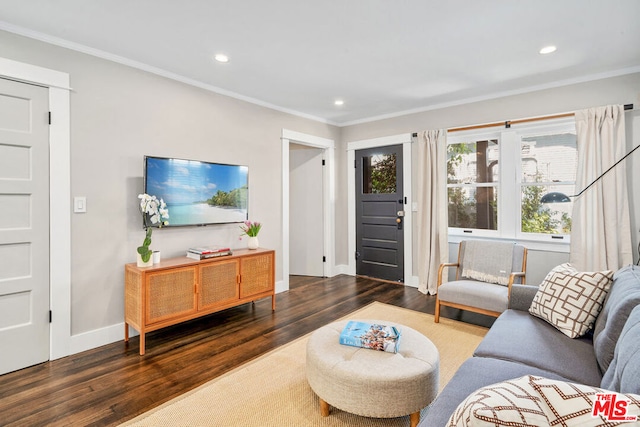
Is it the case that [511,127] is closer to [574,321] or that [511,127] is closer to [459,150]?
[459,150]

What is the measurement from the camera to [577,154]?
11.2ft

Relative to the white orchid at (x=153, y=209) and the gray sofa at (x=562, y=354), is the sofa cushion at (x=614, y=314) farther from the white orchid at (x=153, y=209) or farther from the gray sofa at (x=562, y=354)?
the white orchid at (x=153, y=209)

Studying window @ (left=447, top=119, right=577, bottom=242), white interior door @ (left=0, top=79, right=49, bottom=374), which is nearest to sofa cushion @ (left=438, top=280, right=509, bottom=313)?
window @ (left=447, top=119, right=577, bottom=242)

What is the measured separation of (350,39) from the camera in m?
2.62

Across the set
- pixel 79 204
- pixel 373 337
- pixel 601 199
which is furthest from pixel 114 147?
pixel 601 199

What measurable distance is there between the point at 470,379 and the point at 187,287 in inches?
93.2

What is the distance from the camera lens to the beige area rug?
1.81 metres

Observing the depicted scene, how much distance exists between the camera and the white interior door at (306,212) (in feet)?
17.3

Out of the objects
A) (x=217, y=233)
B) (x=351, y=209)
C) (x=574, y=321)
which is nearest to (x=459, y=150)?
(x=351, y=209)

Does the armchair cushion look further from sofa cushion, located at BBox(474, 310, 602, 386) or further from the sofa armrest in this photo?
sofa cushion, located at BBox(474, 310, 602, 386)

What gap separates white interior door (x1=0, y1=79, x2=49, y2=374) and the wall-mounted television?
0.76m

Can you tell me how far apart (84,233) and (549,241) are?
4688 mm

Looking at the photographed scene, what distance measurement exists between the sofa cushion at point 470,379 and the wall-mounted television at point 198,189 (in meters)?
2.73

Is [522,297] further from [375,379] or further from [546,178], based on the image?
[546,178]
